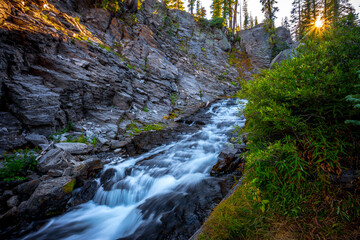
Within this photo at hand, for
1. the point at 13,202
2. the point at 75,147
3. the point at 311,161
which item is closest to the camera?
the point at 311,161

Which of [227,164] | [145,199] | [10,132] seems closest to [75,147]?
[10,132]

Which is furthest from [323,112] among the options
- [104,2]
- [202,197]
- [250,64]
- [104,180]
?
[250,64]

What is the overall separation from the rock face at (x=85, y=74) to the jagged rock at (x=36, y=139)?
15cm

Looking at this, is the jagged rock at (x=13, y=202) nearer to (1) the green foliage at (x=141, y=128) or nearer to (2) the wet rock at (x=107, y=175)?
(2) the wet rock at (x=107, y=175)

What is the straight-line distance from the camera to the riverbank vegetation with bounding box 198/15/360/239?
6.77 feet

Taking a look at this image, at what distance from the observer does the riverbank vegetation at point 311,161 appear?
2.06m

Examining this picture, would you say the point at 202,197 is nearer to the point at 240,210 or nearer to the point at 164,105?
the point at 240,210

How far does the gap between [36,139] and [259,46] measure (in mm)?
40790

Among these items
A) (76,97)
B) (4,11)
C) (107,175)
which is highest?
(4,11)

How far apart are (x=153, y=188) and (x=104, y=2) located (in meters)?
21.5

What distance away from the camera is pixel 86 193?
5.71 m

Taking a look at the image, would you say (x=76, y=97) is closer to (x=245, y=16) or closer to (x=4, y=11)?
(x=4, y=11)

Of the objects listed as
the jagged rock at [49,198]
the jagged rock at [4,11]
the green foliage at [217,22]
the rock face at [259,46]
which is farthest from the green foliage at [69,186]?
the green foliage at [217,22]

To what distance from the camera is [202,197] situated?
501 cm
